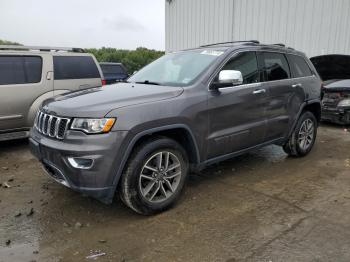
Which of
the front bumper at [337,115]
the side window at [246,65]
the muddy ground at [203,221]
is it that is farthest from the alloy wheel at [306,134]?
the front bumper at [337,115]

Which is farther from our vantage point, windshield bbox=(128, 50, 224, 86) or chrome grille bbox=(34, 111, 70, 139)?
windshield bbox=(128, 50, 224, 86)

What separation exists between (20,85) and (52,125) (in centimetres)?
319

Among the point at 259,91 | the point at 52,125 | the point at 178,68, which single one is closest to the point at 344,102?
the point at 259,91

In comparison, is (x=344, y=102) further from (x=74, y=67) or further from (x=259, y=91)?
(x=74, y=67)

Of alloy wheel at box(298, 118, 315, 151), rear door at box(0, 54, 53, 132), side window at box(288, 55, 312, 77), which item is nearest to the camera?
side window at box(288, 55, 312, 77)

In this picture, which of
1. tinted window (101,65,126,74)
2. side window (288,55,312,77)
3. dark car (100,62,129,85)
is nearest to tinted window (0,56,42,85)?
side window (288,55,312,77)

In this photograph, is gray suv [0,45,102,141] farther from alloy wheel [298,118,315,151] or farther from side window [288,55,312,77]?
alloy wheel [298,118,315,151]

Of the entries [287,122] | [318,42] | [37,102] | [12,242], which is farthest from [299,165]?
[318,42]

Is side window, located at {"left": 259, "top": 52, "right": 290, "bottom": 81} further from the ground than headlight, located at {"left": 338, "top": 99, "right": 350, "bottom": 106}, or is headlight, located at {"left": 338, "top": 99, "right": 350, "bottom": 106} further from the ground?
side window, located at {"left": 259, "top": 52, "right": 290, "bottom": 81}

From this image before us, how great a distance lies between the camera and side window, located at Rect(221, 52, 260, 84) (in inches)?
174

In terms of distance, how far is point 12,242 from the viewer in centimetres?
326

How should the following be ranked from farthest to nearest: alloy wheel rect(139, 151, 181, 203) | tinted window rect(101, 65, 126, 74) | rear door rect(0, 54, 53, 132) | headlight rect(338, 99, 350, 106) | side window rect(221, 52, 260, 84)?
1. tinted window rect(101, 65, 126, 74)
2. headlight rect(338, 99, 350, 106)
3. rear door rect(0, 54, 53, 132)
4. side window rect(221, 52, 260, 84)
5. alloy wheel rect(139, 151, 181, 203)

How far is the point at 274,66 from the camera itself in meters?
5.10

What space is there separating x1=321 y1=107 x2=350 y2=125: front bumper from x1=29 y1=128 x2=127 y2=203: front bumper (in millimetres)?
6400
